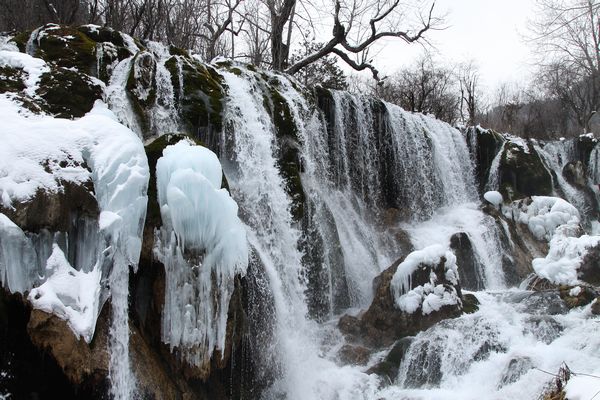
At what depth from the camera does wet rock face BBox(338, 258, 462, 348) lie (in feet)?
22.9

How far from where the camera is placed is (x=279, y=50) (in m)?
15.5

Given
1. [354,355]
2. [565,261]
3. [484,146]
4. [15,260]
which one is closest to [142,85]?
[15,260]

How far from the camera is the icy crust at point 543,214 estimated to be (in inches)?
457

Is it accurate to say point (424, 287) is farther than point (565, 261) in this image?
No

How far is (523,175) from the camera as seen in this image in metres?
14.1

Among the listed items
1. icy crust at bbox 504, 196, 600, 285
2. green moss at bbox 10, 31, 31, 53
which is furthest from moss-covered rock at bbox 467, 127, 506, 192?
green moss at bbox 10, 31, 31, 53

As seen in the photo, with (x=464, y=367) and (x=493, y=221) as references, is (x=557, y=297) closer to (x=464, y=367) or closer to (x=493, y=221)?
(x=464, y=367)

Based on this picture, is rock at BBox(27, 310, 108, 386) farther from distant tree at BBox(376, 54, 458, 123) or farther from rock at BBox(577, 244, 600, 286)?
distant tree at BBox(376, 54, 458, 123)

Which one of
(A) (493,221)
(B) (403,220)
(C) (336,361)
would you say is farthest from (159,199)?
(A) (493,221)

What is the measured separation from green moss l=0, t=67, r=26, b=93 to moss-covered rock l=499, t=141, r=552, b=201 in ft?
40.6

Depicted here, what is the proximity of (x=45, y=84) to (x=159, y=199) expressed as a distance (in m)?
2.11

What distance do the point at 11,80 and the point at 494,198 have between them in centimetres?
1164

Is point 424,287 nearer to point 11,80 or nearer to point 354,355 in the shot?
point 354,355

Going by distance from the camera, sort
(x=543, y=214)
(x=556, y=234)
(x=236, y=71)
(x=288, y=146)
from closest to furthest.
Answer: (x=288, y=146) < (x=236, y=71) < (x=556, y=234) < (x=543, y=214)
